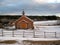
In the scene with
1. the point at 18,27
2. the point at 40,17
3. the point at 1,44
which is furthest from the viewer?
the point at 40,17

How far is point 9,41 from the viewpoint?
19156 millimetres

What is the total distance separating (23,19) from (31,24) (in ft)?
6.89

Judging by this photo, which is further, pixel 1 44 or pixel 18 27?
pixel 18 27

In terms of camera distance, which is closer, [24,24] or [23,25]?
[23,25]

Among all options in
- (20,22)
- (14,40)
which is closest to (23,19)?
(20,22)

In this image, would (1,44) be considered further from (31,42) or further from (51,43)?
(51,43)

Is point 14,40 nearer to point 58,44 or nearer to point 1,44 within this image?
point 1,44

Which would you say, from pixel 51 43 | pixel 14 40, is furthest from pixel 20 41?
pixel 51 43

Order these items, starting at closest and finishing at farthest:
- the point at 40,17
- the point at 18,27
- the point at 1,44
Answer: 1. the point at 1,44
2. the point at 18,27
3. the point at 40,17

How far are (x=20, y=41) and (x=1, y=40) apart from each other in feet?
7.34

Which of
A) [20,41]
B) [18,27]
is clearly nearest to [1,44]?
[20,41]

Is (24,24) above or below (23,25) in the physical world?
above

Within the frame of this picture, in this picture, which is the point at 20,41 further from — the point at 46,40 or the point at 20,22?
the point at 20,22

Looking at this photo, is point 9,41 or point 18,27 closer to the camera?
point 9,41
